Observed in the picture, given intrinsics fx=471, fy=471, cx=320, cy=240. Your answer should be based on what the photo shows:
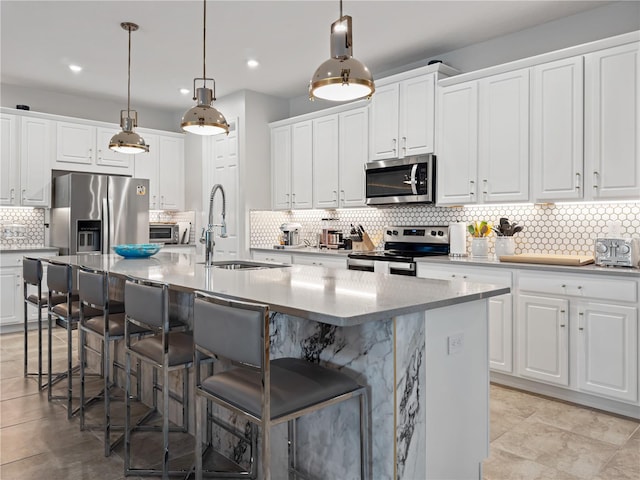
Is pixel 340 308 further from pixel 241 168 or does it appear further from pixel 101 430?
pixel 241 168

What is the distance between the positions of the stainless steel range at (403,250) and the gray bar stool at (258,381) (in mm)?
2502

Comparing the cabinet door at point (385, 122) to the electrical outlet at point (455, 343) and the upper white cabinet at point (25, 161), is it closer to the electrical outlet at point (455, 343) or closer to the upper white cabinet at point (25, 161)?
the electrical outlet at point (455, 343)

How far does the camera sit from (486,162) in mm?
3941

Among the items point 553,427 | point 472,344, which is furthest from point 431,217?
point 472,344

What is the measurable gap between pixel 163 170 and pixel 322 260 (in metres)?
3.09

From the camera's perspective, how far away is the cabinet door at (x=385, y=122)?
4586 millimetres

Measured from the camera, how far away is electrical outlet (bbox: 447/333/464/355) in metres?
1.96

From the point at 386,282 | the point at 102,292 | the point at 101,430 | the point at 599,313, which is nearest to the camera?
the point at 386,282

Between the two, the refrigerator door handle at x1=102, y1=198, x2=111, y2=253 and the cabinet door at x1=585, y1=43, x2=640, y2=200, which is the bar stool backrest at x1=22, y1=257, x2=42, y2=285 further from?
the cabinet door at x1=585, y1=43, x2=640, y2=200

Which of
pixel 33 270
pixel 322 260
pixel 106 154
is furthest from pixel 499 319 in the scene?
pixel 106 154

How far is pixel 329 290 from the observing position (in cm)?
204

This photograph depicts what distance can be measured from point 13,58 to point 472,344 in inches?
204

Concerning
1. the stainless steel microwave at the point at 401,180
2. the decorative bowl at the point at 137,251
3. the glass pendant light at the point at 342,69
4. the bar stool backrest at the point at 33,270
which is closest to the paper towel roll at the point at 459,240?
the stainless steel microwave at the point at 401,180

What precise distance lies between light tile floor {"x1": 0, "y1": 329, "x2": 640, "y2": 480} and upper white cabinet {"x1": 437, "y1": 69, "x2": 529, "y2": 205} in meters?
1.62
